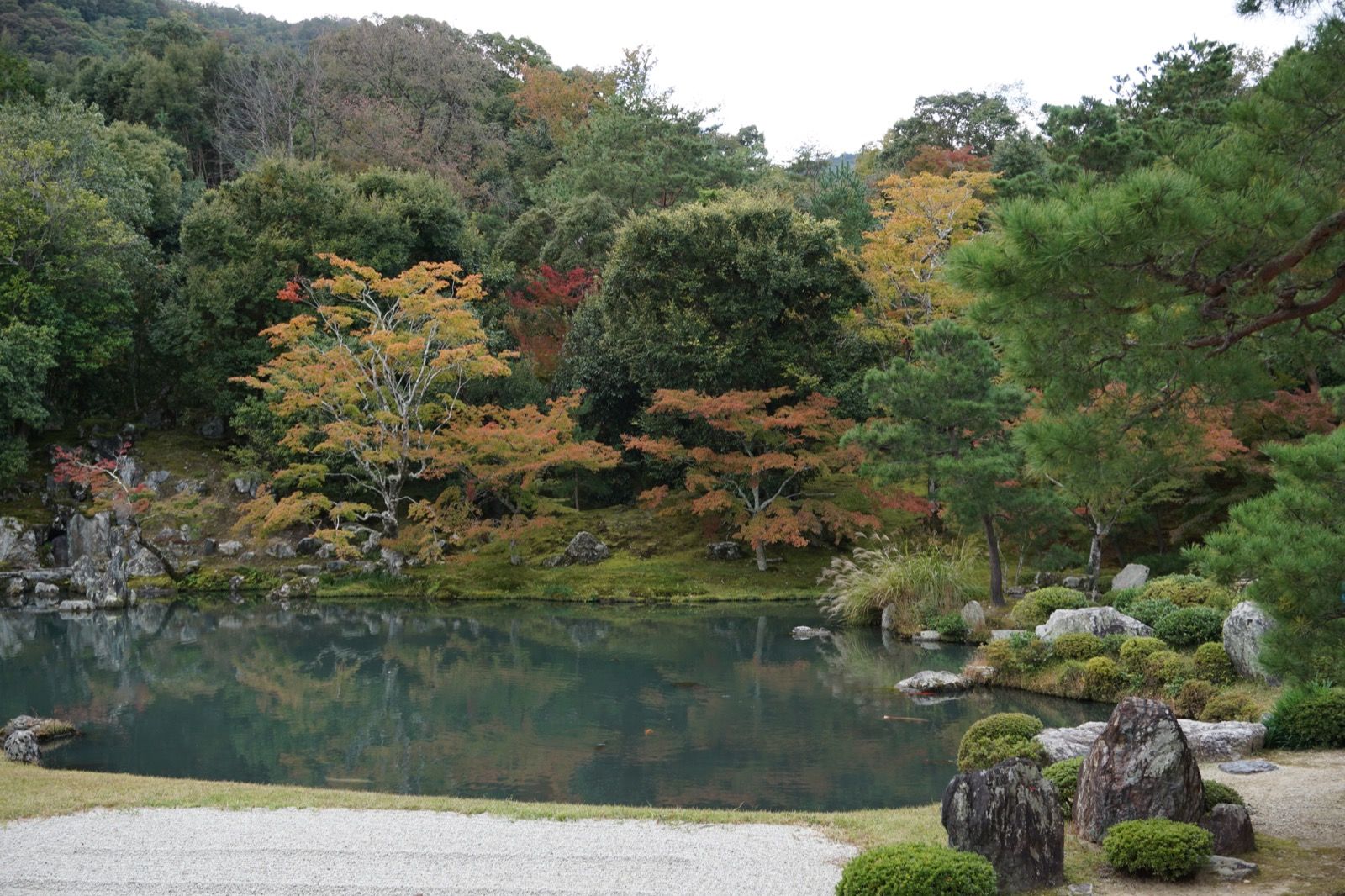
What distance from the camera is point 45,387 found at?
23469mm

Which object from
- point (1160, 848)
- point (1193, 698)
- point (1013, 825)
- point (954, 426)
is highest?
point (954, 426)

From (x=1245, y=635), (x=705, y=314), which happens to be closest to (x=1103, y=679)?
(x=1245, y=635)

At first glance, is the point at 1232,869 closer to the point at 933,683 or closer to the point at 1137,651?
the point at 1137,651

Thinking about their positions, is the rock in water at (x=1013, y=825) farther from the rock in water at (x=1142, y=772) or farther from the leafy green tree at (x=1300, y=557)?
the leafy green tree at (x=1300, y=557)

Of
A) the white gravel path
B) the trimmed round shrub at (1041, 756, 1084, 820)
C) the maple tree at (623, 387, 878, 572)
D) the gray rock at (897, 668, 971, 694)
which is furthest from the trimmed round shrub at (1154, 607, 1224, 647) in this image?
the white gravel path

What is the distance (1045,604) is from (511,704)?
7.27 metres

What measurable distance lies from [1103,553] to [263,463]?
1731 centimetres

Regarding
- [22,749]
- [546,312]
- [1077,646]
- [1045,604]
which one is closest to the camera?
[22,749]

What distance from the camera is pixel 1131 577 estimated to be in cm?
1625

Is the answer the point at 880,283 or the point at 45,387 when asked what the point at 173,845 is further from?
the point at 45,387

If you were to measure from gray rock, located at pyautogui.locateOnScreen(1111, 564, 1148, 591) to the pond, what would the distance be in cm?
366

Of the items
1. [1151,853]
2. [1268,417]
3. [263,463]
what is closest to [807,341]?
[1268,417]

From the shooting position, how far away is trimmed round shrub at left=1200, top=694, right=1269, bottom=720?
9188 millimetres

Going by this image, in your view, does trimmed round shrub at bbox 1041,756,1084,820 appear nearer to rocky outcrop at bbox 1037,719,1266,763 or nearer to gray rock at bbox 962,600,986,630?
rocky outcrop at bbox 1037,719,1266,763
